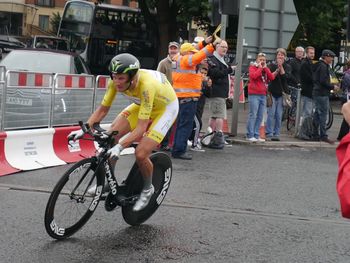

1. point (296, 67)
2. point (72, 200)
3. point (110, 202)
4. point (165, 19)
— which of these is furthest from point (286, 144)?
point (165, 19)

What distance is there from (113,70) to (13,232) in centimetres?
168

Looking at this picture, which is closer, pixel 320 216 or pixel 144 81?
pixel 144 81

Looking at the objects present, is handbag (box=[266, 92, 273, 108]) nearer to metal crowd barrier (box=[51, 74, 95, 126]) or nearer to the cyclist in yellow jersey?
metal crowd barrier (box=[51, 74, 95, 126])

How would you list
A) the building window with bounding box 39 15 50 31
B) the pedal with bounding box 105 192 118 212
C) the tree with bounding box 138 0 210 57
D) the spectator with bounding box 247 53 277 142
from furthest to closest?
1. the building window with bounding box 39 15 50 31
2. the tree with bounding box 138 0 210 57
3. the spectator with bounding box 247 53 277 142
4. the pedal with bounding box 105 192 118 212

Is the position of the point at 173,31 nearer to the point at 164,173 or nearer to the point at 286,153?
the point at 286,153

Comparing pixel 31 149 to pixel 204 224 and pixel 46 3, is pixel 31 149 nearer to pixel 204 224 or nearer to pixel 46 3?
pixel 204 224

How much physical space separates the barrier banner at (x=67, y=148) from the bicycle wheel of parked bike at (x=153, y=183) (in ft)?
11.1

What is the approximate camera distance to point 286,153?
1258cm

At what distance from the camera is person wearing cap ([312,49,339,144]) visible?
1359 centimetres

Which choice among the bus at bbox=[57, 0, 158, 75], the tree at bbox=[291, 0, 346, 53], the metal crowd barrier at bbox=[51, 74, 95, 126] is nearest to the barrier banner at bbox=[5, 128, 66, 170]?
the metal crowd barrier at bbox=[51, 74, 95, 126]

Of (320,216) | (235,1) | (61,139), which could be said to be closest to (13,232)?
(320,216)

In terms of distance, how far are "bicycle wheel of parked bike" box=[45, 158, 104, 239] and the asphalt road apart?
14cm

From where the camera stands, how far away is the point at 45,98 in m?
10.5

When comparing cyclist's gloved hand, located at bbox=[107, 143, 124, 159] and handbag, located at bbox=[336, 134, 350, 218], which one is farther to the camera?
cyclist's gloved hand, located at bbox=[107, 143, 124, 159]
